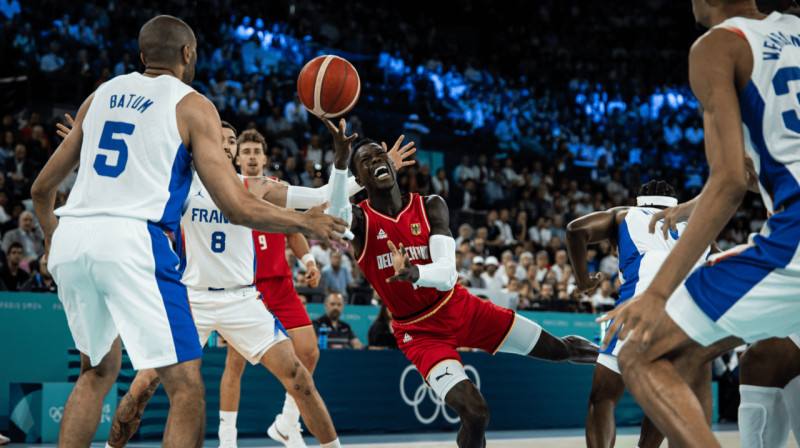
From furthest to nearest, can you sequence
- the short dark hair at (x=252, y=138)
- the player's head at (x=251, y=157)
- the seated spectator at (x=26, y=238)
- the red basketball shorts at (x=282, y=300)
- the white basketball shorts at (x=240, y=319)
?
the seated spectator at (x=26, y=238), the red basketball shorts at (x=282, y=300), the short dark hair at (x=252, y=138), the player's head at (x=251, y=157), the white basketball shorts at (x=240, y=319)

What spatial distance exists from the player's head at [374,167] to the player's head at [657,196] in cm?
173

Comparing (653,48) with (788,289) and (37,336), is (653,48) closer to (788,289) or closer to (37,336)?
(37,336)

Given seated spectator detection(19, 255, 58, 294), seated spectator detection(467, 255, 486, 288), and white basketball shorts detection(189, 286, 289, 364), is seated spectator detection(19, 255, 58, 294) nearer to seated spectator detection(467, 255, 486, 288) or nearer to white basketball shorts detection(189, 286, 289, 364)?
white basketball shorts detection(189, 286, 289, 364)

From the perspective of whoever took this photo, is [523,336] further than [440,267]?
Yes

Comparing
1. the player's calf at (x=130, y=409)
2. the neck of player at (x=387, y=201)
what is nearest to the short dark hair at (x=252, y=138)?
the neck of player at (x=387, y=201)

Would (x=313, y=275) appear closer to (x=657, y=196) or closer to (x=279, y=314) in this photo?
(x=279, y=314)

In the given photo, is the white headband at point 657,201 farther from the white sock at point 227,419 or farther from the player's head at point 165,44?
the white sock at point 227,419

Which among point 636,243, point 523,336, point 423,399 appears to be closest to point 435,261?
point 523,336

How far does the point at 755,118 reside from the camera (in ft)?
10.1

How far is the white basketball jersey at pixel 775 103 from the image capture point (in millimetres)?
3039

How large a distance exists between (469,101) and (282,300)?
1677 cm

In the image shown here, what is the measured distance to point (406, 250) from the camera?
583 centimetres

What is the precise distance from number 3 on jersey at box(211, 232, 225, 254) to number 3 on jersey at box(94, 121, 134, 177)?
7.37 feet

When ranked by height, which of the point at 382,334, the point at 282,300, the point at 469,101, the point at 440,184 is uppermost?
the point at 469,101
